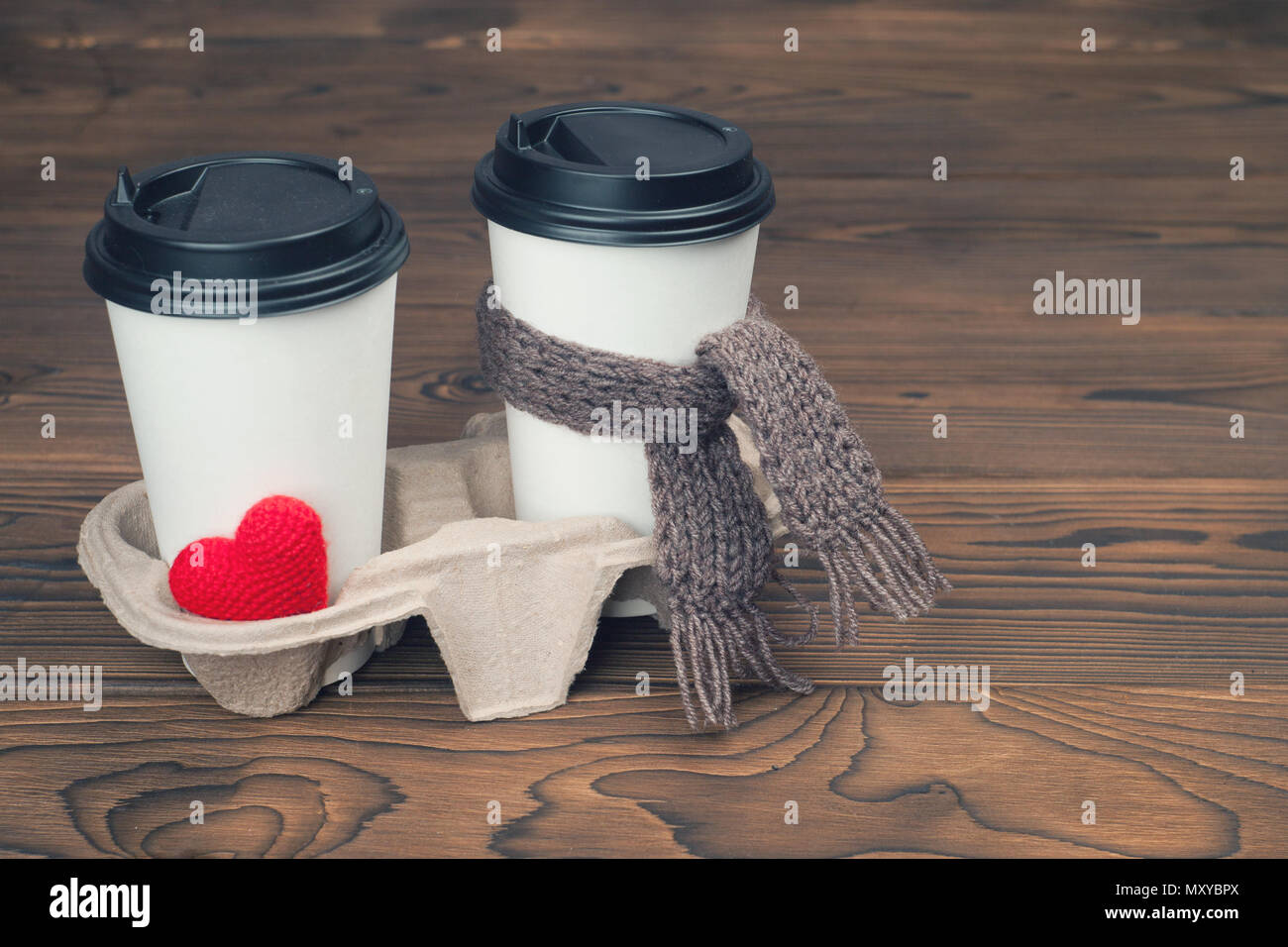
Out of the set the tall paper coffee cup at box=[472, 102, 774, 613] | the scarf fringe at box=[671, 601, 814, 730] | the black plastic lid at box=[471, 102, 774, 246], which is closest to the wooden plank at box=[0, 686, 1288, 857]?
the scarf fringe at box=[671, 601, 814, 730]

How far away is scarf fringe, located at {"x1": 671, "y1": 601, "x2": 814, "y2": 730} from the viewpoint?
0.66 m

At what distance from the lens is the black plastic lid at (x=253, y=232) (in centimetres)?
57

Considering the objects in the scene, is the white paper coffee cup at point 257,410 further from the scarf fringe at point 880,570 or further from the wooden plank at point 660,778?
the scarf fringe at point 880,570

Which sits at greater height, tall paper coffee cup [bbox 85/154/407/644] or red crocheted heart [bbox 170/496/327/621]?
tall paper coffee cup [bbox 85/154/407/644]

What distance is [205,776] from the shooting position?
0.63m

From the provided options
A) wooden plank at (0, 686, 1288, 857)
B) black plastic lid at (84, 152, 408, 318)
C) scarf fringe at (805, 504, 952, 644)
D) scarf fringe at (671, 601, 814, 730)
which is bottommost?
wooden plank at (0, 686, 1288, 857)

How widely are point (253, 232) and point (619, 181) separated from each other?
0.16 meters

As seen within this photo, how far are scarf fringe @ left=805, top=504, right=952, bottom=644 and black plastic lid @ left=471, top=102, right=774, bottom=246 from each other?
5.9 inches

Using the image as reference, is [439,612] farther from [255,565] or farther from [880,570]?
[880,570]

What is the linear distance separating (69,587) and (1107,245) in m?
0.87

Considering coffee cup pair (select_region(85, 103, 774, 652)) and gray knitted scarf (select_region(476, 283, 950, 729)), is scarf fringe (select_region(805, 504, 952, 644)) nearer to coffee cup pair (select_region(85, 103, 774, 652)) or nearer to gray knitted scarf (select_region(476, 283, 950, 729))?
gray knitted scarf (select_region(476, 283, 950, 729))

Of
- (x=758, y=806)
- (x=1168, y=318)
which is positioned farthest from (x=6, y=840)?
(x=1168, y=318)

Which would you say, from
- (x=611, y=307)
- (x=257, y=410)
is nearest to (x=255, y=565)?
(x=257, y=410)

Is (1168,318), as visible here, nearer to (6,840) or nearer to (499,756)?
(499,756)
